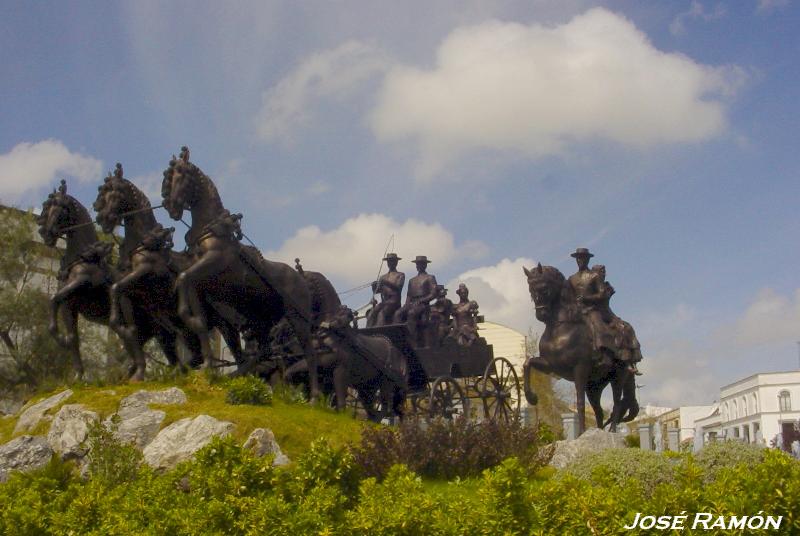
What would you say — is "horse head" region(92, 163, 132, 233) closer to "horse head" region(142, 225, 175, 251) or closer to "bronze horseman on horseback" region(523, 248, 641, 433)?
"horse head" region(142, 225, 175, 251)

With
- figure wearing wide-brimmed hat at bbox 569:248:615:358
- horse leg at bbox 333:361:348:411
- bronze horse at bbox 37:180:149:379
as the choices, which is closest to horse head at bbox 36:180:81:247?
bronze horse at bbox 37:180:149:379

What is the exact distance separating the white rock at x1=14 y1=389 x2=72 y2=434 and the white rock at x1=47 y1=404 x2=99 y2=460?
496mm

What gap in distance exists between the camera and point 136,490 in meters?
7.94

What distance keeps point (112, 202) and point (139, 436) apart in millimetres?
3551

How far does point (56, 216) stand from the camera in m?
13.5

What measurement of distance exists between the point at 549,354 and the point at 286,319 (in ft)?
14.5

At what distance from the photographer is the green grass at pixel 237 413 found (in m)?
11.7

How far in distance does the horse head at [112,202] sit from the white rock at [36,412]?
2477 mm

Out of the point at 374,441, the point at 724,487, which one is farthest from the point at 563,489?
the point at 374,441

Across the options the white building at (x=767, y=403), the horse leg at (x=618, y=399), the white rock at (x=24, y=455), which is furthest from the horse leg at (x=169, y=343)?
the white building at (x=767, y=403)

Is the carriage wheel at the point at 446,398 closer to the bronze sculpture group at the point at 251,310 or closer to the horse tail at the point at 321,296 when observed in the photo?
the bronze sculpture group at the point at 251,310

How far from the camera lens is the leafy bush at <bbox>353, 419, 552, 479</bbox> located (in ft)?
36.0

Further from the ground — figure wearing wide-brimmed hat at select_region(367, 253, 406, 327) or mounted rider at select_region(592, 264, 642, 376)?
figure wearing wide-brimmed hat at select_region(367, 253, 406, 327)

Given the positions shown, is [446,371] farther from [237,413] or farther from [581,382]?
[237,413]
